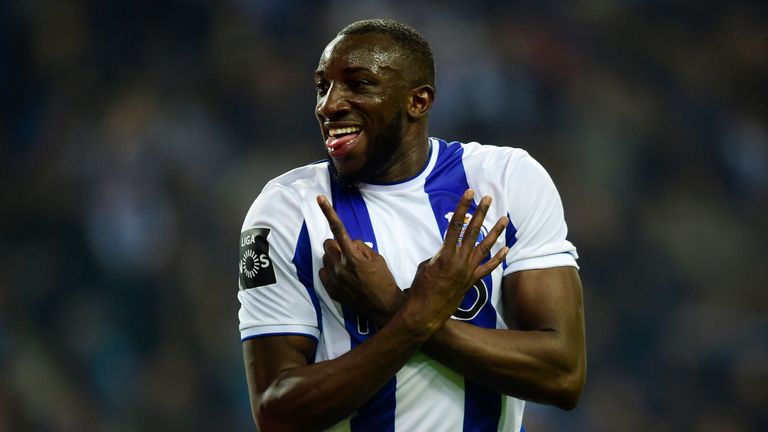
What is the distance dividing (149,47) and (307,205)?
4185 mm

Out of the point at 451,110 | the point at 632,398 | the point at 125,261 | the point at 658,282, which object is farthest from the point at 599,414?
the point at 125,261

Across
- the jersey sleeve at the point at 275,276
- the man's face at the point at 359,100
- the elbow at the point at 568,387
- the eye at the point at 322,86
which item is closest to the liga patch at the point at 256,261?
the jersey sleeve at the point at 275,276

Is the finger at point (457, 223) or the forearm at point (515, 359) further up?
the finger at point (457, 223)

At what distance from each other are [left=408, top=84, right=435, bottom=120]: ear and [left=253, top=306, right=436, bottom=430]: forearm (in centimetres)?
67

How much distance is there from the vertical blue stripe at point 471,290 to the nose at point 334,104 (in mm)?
321

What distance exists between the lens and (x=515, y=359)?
2322mm

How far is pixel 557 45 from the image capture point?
6277 millimetres

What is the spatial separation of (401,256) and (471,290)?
20 cm

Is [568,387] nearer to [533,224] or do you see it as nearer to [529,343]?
[529,343]

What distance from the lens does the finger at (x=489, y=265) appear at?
2.31m

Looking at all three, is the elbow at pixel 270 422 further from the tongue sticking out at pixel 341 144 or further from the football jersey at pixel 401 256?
the tongue sticking out at pixel 341 144

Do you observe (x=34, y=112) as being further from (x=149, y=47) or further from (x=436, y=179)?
(x=436, y=179)

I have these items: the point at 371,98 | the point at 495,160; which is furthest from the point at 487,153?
the point at 371,98

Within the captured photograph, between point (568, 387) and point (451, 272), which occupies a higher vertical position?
point (451, 272)
